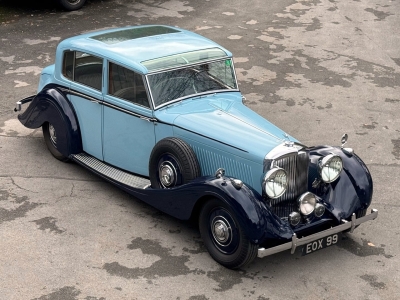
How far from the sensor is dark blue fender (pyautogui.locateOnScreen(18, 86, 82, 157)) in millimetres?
7773

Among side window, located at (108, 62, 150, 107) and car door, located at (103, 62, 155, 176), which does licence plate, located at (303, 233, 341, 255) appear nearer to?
car door, located at (103, 62, 155, 176)

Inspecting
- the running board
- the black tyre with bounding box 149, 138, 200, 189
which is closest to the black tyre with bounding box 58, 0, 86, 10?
the running board

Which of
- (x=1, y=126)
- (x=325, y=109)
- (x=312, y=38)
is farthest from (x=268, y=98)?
(x=1, y=126)

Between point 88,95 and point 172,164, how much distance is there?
5.29ft

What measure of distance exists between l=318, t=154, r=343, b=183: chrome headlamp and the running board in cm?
186

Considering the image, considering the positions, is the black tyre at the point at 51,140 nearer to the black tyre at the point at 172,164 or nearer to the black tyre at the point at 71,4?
the black tyre at the point at 172,164

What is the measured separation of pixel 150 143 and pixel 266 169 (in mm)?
1468

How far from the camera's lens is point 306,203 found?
6160 millimetres

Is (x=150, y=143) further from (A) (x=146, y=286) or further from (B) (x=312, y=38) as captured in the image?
(B) (x=312, y=38)

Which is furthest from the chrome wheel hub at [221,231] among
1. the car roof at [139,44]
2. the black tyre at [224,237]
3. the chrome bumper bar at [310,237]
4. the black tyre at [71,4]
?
the black tyre at [71,4]

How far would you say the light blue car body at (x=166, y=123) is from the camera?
21.0 ft

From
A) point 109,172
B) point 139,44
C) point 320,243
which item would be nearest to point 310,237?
point 320,243

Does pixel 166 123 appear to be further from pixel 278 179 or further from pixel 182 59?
pixel 278 179

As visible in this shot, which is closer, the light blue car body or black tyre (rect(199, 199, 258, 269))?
black tyre (rect(199, 199, 258, 269))
